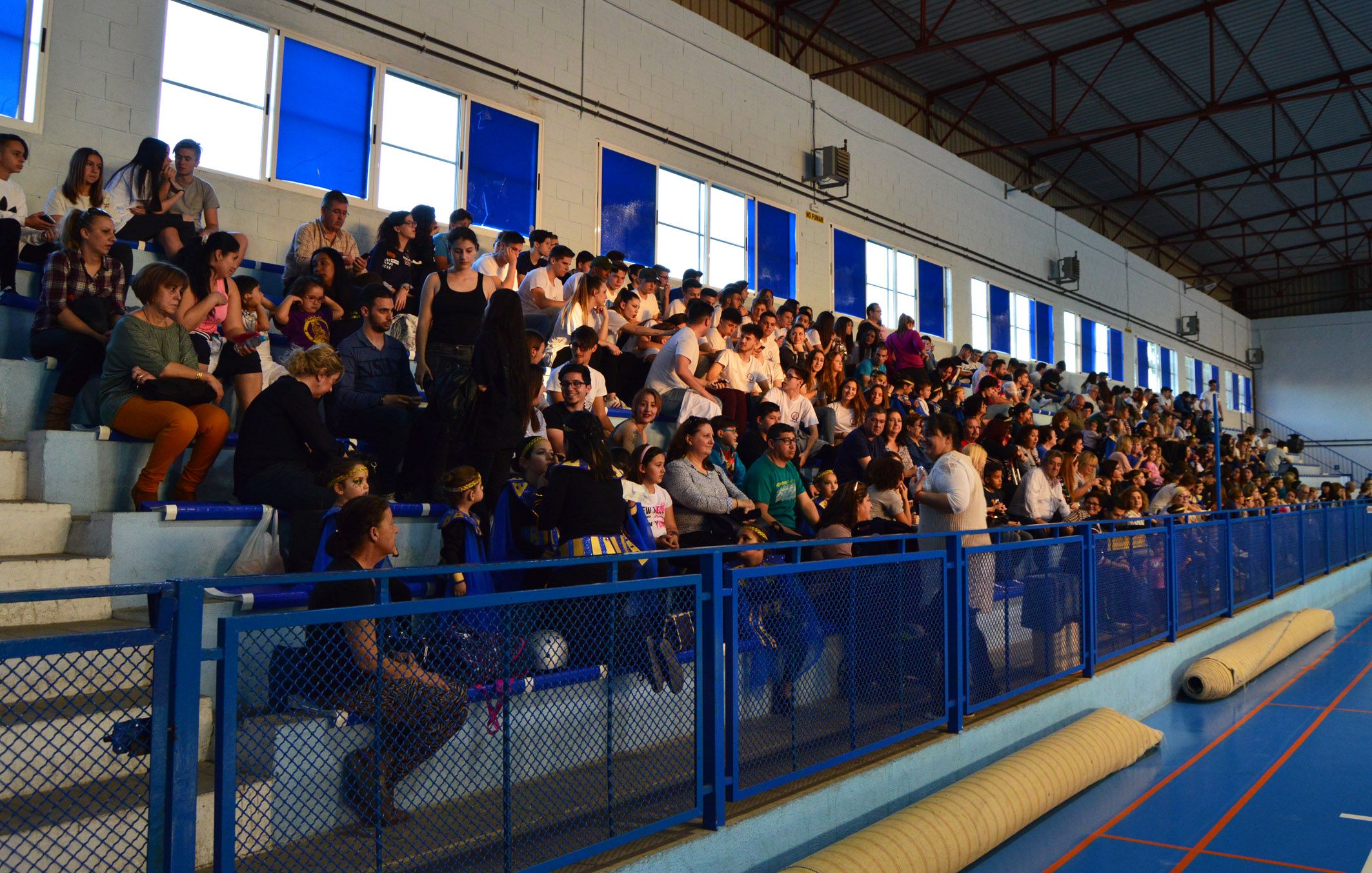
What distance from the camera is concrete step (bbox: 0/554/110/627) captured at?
3517 mm

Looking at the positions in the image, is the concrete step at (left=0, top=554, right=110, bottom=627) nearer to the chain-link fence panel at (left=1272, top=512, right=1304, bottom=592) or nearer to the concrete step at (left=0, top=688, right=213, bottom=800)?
the concrete step at (left=0, top=688, right=213, bottom=800)

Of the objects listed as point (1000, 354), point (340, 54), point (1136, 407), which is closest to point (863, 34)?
point (1000, 354)

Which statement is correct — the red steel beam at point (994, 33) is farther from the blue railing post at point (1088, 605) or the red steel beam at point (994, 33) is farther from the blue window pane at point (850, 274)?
the blue railing post at point (1088, 605)

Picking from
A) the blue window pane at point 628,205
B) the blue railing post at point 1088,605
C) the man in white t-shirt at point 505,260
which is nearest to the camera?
the blue railing post at point 1088,605

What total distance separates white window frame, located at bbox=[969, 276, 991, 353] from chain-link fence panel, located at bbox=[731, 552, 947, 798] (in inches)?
558

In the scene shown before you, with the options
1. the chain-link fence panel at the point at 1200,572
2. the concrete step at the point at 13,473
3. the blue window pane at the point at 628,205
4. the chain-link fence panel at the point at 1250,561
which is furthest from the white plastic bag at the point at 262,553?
the chain-link fence panel at the point at 1250,561

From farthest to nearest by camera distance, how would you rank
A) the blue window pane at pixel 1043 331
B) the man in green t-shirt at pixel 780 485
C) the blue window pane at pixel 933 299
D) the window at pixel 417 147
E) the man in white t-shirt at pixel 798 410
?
1. the blue window pane at pixel 1043 331
2. the blue window pane at pixel 933 299
3. the window at pixel 417 147
4. the man in white t-shirt at pixel 798 410
5. the man in green t-shirt at pixel 780 485

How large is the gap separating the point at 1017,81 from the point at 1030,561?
15.0 metres

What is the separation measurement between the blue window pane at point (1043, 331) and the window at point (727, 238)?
9.55m

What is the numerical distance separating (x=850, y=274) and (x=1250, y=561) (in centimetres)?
693

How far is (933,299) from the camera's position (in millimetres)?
16969

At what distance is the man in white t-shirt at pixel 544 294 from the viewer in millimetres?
7836

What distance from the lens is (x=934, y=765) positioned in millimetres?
4527

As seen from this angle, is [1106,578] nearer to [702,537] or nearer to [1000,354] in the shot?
[702,537]
